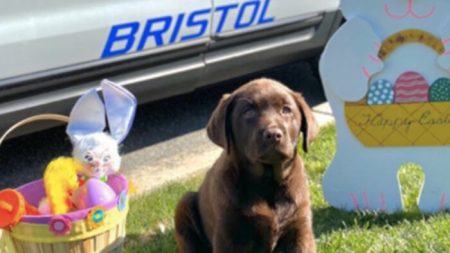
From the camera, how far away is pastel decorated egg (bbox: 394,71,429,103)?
4000 millimetres

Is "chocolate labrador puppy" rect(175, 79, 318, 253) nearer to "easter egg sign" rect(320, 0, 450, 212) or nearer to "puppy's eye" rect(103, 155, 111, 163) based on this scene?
"puppy's eye" rect(103, 155, 111, 163)

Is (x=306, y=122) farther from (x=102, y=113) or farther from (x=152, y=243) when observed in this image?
(x=152, y=243)

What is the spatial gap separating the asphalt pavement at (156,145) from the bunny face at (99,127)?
1321 mm

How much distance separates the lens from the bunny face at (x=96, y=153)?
11.1 feet

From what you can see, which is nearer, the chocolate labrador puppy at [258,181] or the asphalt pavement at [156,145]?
the chocolate labrador puppy at [258,181]

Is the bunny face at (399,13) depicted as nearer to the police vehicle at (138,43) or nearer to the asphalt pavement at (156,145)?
the police vehicle at (138,43)

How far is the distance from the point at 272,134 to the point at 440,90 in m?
1.33

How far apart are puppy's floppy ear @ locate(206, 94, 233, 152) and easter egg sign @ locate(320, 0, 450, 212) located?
894mm

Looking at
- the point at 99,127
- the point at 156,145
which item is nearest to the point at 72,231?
the point at 99,127

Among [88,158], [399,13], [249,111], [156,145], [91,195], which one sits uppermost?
[399,13]

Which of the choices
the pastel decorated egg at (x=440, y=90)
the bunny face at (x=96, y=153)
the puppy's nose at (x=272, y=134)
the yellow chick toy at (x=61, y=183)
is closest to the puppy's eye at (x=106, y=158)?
the bunny face at (x=96, y=153)

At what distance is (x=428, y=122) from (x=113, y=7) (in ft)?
6.57

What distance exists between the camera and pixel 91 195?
3.29 m

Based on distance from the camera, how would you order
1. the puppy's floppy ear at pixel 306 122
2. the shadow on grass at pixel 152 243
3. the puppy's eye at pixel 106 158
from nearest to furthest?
1. the puppy's floppy ear at pixel 306 122
2. the puppy's eye at pixel 106 158
3. the shadow on grass at pixel 152 243
